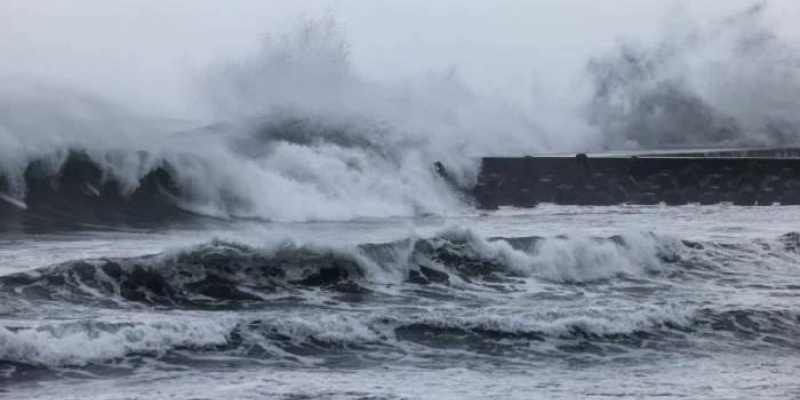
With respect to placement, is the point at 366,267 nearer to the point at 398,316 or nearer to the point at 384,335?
the point at 398,316

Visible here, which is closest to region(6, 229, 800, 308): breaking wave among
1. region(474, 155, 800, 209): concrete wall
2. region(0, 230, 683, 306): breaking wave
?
region(0, 230, 683, 306): breaking wave

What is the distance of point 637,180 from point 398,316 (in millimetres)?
18090

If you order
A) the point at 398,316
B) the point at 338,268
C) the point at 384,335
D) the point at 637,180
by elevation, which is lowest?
the point at 384,335

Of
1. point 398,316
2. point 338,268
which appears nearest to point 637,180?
point 338,268

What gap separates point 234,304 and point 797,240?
9.93 metres

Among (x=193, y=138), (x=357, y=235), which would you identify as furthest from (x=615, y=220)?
(x=193, y=138)

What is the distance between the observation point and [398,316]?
12.5 metres

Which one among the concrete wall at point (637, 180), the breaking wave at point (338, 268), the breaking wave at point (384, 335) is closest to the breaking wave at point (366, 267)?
the breaking wave at point (338, 268)

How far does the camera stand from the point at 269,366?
10695mm

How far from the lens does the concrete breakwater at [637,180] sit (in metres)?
28.4

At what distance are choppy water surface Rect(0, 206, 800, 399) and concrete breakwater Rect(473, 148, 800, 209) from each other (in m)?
9.82

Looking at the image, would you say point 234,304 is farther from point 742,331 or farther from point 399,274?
point 742,331

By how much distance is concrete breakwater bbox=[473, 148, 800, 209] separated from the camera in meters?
28.4

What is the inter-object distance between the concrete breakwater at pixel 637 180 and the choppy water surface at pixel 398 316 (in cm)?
982
